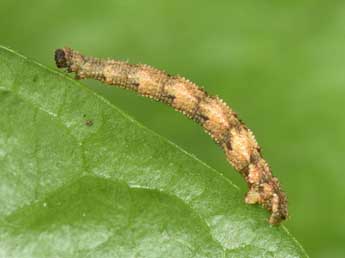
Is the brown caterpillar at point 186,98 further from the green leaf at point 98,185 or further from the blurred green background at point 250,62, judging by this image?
the green leaf at point 98,185

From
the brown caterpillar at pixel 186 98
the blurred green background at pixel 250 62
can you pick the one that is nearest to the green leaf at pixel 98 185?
the brown caterpillar at pixel 186 98

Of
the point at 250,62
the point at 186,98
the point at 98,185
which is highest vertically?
the point at 250,62

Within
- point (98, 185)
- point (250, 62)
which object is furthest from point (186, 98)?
point (98, 185)

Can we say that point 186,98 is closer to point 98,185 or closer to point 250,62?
point 250,62

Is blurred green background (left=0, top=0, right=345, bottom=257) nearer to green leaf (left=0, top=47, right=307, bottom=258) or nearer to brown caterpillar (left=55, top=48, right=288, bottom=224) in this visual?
brown caterpillar (left=55, top=48, right=288, bottom=224)

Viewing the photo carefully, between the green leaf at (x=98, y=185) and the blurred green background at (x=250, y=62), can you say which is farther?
the blurred green background at (x=250, y=62)

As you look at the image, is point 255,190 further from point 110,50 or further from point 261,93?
point 110,50

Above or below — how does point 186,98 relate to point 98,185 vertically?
above
